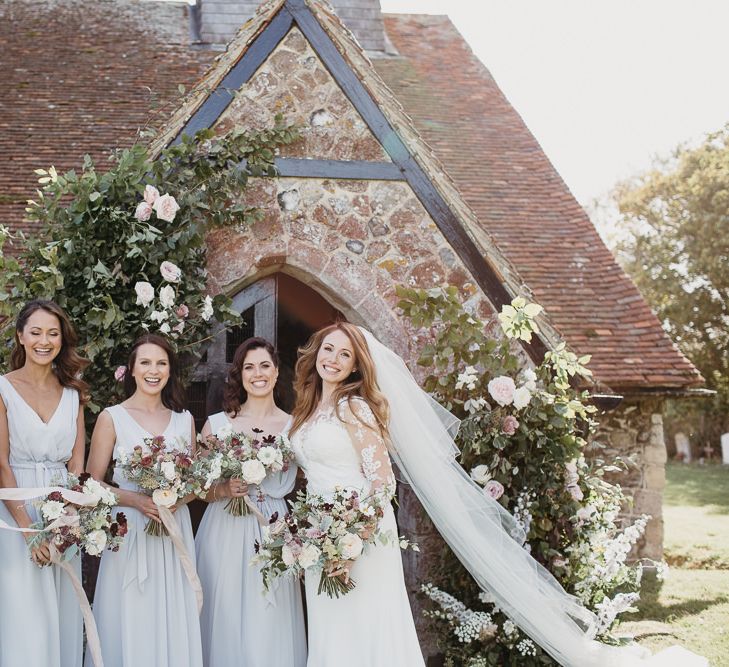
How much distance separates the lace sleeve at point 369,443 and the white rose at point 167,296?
140 centimetres

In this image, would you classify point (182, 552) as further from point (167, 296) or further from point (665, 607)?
point (665, 607)

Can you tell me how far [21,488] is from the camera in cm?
406

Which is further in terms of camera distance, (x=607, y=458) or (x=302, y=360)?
(x=607, y=458)

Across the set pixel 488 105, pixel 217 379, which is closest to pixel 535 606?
pixel 217 379

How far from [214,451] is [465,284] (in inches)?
94.9

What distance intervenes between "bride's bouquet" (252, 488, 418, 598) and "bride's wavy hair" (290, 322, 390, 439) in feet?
1.59

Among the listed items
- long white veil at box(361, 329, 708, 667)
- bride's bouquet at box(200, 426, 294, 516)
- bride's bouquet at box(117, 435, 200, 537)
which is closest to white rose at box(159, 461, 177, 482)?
bride's bouquet at box(117, 435, 200, 537)

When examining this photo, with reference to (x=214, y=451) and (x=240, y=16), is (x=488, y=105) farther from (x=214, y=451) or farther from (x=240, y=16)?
(x=214, y=451)

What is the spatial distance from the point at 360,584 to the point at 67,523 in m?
1.50

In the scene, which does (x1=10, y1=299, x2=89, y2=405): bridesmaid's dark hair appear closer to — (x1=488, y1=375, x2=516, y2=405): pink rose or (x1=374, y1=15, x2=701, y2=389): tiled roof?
(x1=488, y1=375, x2=516, y2=405): pink rose

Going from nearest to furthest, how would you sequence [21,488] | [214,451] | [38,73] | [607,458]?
[21,488] < [214,451] < [607,458] < [38,73]

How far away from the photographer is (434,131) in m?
11.8

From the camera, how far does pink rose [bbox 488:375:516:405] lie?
17.4 feet

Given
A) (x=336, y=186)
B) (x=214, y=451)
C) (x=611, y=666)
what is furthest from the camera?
(x=336, y=186)
